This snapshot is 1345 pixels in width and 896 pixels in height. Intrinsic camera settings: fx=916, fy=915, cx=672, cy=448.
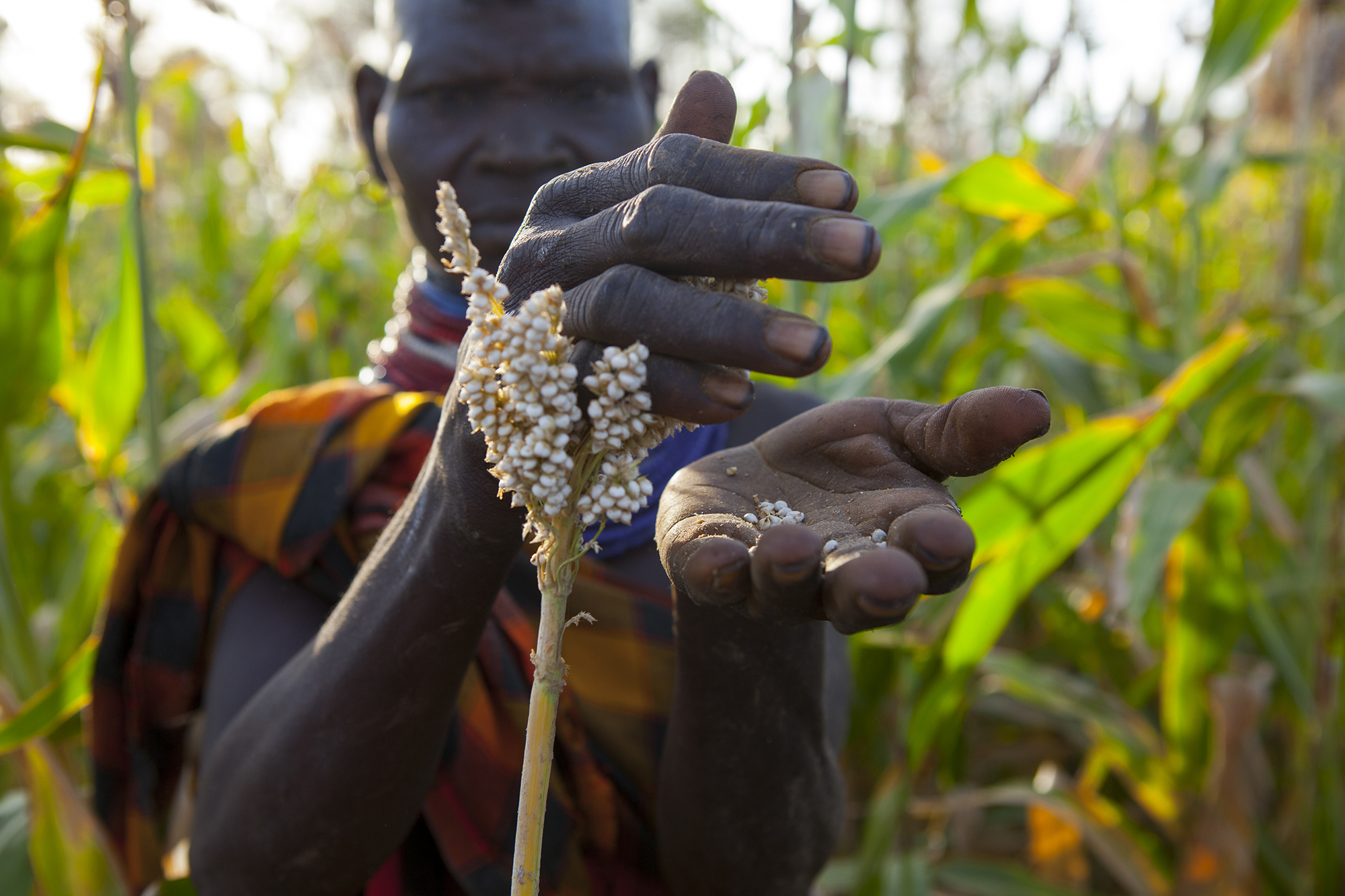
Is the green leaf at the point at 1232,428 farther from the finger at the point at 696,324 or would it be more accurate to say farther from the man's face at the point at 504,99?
the finger at the point at 696,324

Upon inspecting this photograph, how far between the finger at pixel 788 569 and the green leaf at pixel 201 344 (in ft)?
5.65

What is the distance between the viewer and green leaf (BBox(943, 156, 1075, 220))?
46.3 inches

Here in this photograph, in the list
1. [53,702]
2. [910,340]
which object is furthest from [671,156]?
[53,702]

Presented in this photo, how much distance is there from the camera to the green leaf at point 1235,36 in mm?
1277

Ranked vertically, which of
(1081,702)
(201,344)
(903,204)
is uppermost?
(903,204)

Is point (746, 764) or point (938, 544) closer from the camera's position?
point (938, 544)

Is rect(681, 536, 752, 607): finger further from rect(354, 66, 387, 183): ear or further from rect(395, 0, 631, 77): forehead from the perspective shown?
rect(354, 66, 387, 183): ear

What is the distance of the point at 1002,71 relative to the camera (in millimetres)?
2012

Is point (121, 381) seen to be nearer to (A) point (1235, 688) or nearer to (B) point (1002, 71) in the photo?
(A) point (1235, 688)

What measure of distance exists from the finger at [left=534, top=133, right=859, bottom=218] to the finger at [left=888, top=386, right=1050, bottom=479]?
0.11m

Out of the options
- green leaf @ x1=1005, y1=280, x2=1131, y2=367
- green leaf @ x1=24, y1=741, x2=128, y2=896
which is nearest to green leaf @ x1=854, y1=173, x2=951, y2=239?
green leaf @ x1=1005, y1=280, x2=1131, y2=367

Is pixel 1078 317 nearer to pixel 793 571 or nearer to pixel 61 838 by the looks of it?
pixel 793 571

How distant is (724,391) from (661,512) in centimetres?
9

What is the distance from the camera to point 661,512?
0.51 meters
